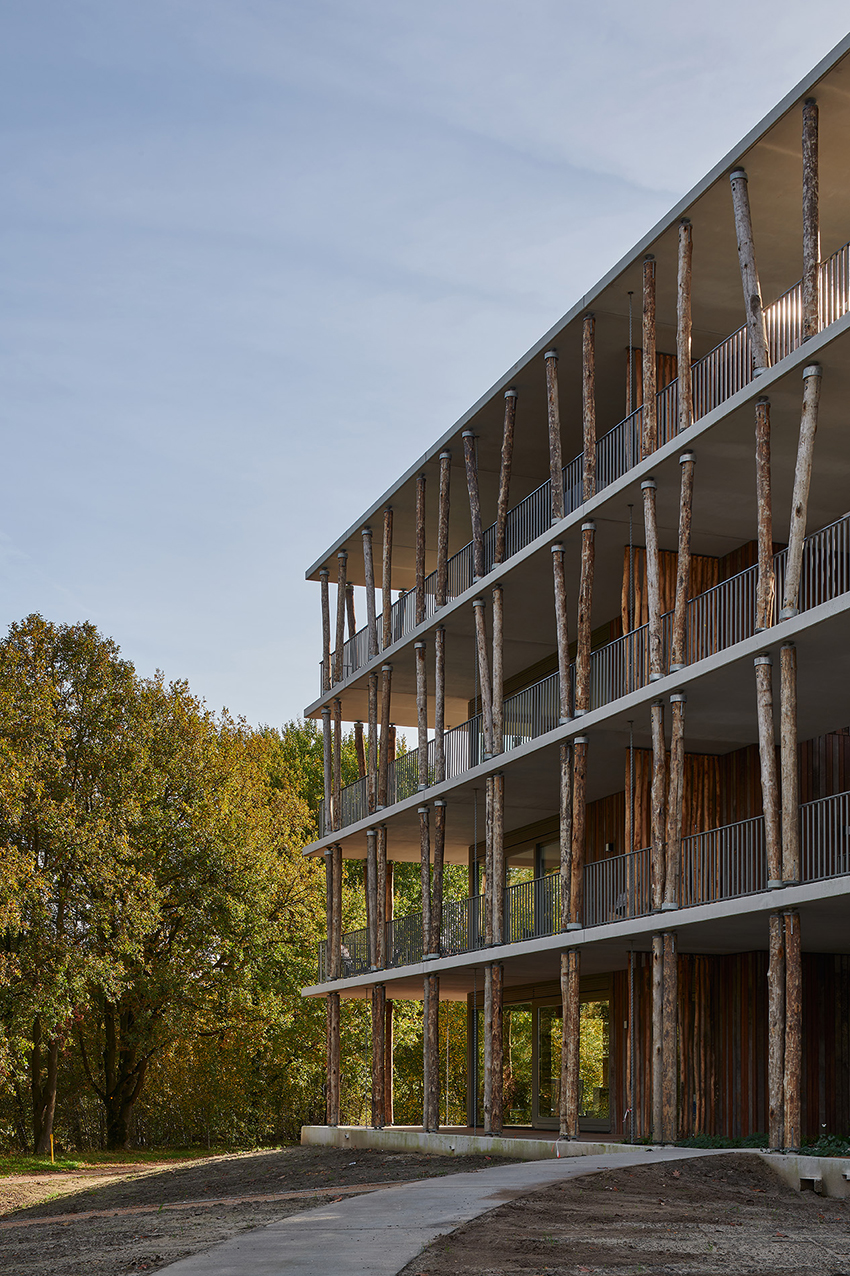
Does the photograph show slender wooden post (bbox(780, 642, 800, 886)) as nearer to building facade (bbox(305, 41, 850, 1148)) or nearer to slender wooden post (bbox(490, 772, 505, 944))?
building facade (bbox(305, 41, 850, 1148))

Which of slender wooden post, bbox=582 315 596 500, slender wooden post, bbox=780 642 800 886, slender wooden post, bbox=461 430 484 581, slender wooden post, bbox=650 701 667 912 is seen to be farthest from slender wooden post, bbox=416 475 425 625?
slender wooden post, bbox=780 642 800 886

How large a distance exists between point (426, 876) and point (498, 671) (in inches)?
208

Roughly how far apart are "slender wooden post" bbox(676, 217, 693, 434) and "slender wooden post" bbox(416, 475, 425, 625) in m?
9.53

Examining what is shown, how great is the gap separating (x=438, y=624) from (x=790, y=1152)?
46.9 ft

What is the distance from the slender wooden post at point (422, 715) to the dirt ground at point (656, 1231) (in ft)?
46.8

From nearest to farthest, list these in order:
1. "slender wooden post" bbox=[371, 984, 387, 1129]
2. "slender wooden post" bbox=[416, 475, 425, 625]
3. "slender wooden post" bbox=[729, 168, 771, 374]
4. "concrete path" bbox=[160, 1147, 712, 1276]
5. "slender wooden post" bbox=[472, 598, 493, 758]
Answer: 1. "concrete path" bbox=[160, 1147, 712, 1276]
2. "slender wooden post" bbox=[729, 168, 771, 374]
3. "slender wooden post" bbox=[472, 598, 493, 758]
4. "slender wooden post" bbox=[416, 475, 425, 625]
5. "slender wooden post" bbox=[371, 984, 387, 1129]

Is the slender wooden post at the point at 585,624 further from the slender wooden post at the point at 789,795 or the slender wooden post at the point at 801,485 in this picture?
the slender wooden post at the point at 789,795

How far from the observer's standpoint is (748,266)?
19.0 metres

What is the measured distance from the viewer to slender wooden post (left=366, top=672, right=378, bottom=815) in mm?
32031

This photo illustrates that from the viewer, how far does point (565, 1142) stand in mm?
20719

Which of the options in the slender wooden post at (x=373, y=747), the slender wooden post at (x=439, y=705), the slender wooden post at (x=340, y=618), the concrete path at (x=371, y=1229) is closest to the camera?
the concrete path at (x=371, y=1229)

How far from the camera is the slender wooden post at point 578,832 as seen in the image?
2242cm

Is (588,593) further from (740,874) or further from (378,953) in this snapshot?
(378,953)

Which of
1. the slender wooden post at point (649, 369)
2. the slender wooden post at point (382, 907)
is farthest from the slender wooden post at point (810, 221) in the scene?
the slender wooden post at point (382, 907)
